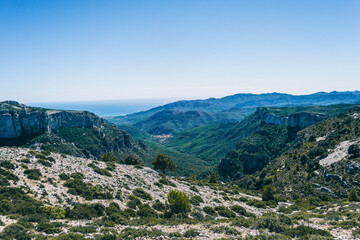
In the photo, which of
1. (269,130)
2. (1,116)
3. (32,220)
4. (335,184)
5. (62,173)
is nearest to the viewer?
(32,220)

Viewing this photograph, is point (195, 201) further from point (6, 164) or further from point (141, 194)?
point (6, 164)

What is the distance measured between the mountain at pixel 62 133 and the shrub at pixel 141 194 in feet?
319

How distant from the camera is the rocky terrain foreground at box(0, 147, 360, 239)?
1631 centimetres

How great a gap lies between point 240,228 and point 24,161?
3214cm

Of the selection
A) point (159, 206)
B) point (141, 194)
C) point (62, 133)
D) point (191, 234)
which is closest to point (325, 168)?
point (159, 206)

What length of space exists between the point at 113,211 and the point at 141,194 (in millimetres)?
7820

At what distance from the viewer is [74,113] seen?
155750 mm

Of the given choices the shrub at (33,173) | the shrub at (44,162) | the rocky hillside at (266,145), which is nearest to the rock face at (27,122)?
the shrub at (44,162)

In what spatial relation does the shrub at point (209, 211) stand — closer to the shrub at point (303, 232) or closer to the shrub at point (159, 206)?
the shrub at point (159, 206)

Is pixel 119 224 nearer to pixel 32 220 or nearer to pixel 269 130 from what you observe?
pixel 32 220

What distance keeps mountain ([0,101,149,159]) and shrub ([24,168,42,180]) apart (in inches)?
3650

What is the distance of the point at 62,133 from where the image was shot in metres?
138

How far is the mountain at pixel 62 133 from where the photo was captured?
11756 cm

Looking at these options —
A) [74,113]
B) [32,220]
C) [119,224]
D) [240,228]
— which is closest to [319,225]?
[240,228]
